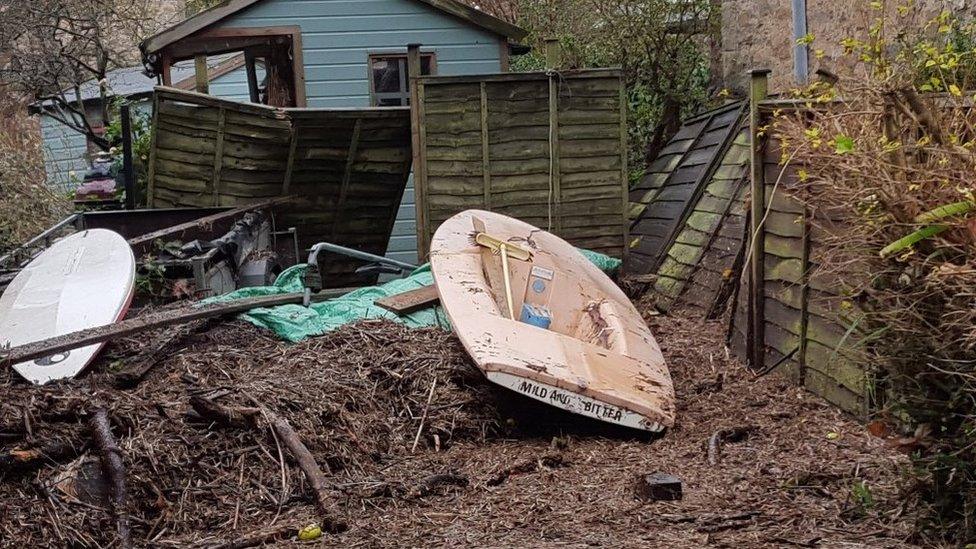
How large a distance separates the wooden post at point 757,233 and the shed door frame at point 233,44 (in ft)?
28.4

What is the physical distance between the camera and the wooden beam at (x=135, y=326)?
253 inches

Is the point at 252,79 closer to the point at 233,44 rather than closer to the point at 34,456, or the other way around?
the point at 233,44

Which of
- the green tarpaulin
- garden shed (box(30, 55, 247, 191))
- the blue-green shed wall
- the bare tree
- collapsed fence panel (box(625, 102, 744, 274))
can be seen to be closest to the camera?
the green tarpaulin

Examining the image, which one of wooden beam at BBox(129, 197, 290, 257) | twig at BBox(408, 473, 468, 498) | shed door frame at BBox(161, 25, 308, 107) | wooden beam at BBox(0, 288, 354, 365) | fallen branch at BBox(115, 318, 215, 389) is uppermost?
shed door frame at BBox(161, 25, 308, 107)

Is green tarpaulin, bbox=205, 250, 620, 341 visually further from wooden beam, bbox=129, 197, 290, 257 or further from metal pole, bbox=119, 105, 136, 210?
metal pole, bbox=119, 105, 136, 210

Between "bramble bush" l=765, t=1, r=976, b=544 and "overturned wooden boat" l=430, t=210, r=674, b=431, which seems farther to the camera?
"overturned wooden boat" l=430, t=210, r=674, b=431

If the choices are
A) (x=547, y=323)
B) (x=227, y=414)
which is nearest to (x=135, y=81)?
(x=547, y=323)

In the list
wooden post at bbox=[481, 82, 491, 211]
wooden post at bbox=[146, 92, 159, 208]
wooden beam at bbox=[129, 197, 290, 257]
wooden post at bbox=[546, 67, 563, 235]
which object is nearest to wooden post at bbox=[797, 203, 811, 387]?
wooden post at bbox=[546, 67, 563, 235]

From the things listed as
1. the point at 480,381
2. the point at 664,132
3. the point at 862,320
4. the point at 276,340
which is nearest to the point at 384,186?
the point at 664,132

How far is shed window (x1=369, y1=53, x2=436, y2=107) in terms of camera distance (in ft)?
48.3

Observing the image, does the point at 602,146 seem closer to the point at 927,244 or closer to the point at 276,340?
the point at 276,340

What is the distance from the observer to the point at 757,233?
684cm

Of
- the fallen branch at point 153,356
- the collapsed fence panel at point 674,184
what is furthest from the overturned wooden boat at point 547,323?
the collapsed fence panel at point 674,184

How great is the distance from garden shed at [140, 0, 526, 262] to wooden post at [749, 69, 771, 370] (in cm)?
797
